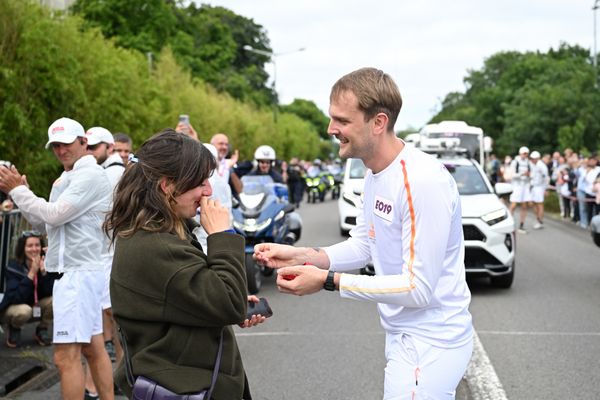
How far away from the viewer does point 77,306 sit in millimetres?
5430

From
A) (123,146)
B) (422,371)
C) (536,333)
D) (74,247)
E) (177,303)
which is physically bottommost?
(536,333)

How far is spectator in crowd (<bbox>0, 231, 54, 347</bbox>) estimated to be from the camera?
27.8 ft

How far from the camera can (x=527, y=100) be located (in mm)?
62438

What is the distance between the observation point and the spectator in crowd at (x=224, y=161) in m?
9.68

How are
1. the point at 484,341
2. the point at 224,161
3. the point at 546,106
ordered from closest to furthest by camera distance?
the point at 484,341 < the point at 224,161 < the point at 546,106

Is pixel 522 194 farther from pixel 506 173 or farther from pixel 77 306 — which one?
pixel 77 306

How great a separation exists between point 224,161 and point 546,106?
50.7 meters

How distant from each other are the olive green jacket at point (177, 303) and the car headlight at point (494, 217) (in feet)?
28.4

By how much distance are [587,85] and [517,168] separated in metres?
31.7

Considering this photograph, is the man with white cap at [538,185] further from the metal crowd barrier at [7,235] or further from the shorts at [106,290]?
the shorts at [106,290]

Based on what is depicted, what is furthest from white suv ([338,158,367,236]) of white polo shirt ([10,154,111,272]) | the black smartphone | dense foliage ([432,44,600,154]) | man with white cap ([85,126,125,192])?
dense foliage ([432,44,600,154])

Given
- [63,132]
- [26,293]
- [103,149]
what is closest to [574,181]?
[26,293]

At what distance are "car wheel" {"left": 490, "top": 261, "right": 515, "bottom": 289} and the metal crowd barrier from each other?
6128mm

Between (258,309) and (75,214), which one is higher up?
(75,214)
